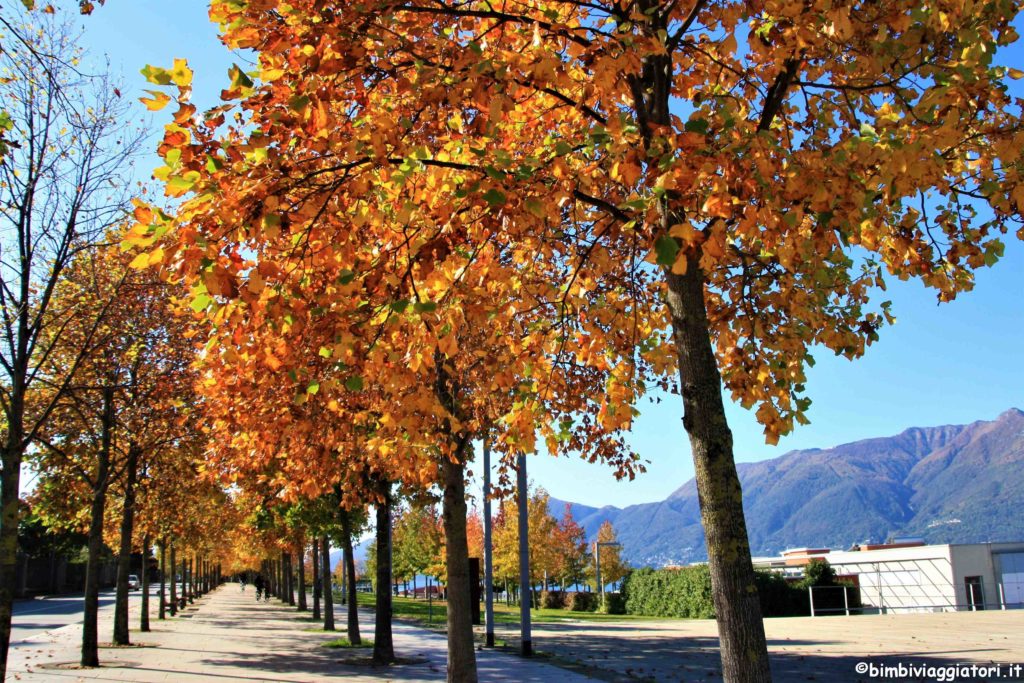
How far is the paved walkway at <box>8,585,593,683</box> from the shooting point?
13.8 metres

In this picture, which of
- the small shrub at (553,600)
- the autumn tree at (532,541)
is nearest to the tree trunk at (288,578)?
the autumn tree at (532,541)

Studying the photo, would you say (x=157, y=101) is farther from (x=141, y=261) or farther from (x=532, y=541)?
(x=532, y=541)

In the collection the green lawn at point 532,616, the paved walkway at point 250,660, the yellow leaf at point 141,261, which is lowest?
the green lawn at point 532,616

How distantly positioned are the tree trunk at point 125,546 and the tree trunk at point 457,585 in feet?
29.7

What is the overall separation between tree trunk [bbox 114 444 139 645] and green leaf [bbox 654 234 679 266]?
53.2ft

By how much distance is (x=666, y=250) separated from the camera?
3.68 m

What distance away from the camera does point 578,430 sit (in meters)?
8.25

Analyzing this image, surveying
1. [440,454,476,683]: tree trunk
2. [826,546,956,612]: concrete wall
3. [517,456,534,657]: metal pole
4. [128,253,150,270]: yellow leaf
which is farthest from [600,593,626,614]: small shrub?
[128,253,150,270]: yellow leaf

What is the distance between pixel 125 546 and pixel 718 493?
60.7ft

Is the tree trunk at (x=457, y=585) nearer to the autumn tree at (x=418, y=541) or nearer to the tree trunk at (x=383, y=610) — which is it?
the tree trunk at (x=383, y=610)

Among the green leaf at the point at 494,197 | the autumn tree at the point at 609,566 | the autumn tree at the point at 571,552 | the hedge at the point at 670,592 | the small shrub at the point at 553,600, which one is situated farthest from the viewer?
the autumn tree at the point at 609,566

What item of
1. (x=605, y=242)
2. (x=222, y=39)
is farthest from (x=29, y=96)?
(x=605, y=242)

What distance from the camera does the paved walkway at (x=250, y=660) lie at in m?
13.8

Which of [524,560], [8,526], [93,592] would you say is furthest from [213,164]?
[93,592]
